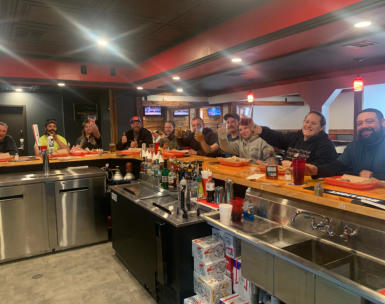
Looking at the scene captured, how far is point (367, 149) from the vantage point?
2533 mm

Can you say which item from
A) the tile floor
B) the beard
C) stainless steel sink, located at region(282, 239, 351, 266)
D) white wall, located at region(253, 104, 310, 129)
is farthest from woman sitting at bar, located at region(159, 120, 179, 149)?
white wall, located at region(253, 104, 310, 129)

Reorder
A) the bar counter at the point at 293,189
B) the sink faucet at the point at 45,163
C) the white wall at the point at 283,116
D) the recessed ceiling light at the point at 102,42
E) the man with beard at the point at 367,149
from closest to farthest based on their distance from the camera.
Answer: the bar counter at the point at 293,189, the man with beard at the point at 367,149, the sink faucet at the point at 45,163, the recessed ceiling light at the point at 102,42, the white wall at the point at 283,116

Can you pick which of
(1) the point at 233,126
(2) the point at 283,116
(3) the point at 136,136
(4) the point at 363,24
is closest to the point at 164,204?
(1) the point at 233,126

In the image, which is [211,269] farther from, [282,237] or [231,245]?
[282,237]

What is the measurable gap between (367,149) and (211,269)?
5.35 feet

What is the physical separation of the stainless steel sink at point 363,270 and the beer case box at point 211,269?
792 mm

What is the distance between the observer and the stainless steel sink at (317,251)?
1.71m

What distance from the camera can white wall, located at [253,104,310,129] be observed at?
13.5m

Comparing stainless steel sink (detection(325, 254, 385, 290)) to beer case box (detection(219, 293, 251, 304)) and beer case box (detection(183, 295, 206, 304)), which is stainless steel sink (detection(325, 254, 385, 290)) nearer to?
beer case box (detection(219, 293, 251, 304))

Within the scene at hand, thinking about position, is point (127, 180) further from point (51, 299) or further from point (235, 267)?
point (235, 267)

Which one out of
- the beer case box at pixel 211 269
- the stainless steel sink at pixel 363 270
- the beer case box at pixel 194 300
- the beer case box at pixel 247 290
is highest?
the stainless steel sink at pixel 363 270

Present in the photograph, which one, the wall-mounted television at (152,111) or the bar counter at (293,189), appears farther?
the wall-mounted television at (152,111)

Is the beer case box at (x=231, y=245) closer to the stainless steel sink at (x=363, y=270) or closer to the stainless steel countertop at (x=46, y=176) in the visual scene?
the stainless steel sink at (x=363, y=270)

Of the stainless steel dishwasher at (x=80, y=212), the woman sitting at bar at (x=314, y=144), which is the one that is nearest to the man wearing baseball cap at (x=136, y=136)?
the stainless steel dishwasher at (x=80, y=212)
